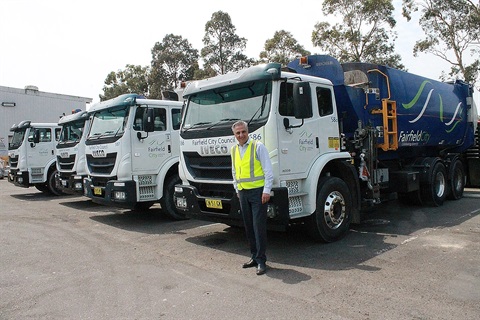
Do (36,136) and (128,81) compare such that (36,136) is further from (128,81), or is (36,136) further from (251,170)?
(128,81)

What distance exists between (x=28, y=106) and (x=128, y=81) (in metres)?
14.0

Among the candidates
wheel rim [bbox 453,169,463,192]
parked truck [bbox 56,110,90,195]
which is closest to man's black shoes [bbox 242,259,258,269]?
parked truck [bbox 56,110,90,195]

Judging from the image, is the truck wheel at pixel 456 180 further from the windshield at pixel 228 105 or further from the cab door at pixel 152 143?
the cab door at pixel 152 143

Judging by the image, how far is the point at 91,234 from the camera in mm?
7652

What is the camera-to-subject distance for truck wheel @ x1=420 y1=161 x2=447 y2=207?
30.7ft

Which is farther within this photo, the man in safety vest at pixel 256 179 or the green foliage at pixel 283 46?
the green foliage at pixel 283 46

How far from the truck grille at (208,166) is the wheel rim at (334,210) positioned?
1.59 meters

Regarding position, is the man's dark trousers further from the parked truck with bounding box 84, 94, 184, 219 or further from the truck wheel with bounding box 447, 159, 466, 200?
the truck wheel with bounding box 447, 159, 466, 200

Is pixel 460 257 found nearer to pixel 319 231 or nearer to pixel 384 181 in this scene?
pixel 319 231

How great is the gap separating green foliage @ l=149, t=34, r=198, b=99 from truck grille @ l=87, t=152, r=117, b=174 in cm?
2839

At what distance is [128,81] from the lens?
41.5 m

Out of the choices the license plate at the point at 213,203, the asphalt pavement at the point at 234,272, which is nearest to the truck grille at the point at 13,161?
the asphalt pavement at the point at 234,272

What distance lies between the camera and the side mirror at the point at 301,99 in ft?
17.9

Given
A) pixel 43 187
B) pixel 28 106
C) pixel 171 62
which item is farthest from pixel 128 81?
pixel 43 187
